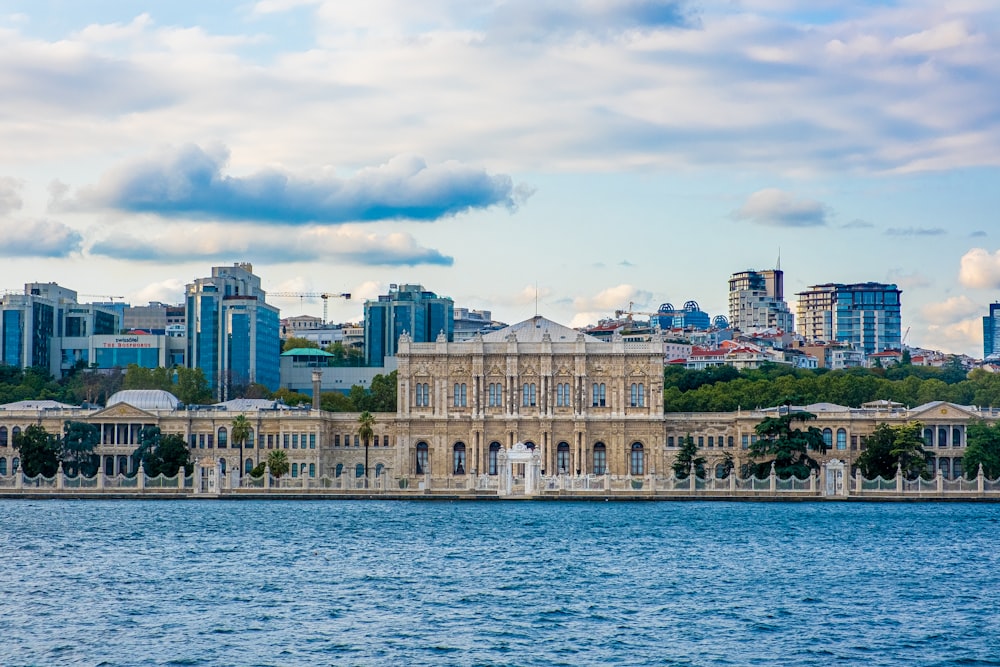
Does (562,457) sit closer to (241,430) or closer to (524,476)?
(524,476)

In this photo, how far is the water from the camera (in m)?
36.0

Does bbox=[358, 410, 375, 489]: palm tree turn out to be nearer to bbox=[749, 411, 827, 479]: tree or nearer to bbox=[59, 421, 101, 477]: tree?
bbox=[59, 421, 101, 477]: tree

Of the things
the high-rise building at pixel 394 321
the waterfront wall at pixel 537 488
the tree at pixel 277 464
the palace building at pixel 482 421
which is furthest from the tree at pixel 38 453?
the high-rise building at pixel 394 321

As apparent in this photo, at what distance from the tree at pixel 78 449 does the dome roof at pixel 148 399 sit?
744 centimetres

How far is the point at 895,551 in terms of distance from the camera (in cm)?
5488

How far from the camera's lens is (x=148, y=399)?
336 feet

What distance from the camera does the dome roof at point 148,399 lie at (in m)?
102

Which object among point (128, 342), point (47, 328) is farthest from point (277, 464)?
point (47, 328)

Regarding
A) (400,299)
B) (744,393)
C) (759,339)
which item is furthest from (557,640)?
(759,339)

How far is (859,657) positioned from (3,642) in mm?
16842

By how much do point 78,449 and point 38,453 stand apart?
430 centimetres

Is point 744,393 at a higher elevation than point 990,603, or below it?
higher

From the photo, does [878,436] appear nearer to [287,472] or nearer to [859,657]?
[287,472]

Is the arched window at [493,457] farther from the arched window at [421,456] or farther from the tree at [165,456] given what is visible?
the tree at [165,456]
